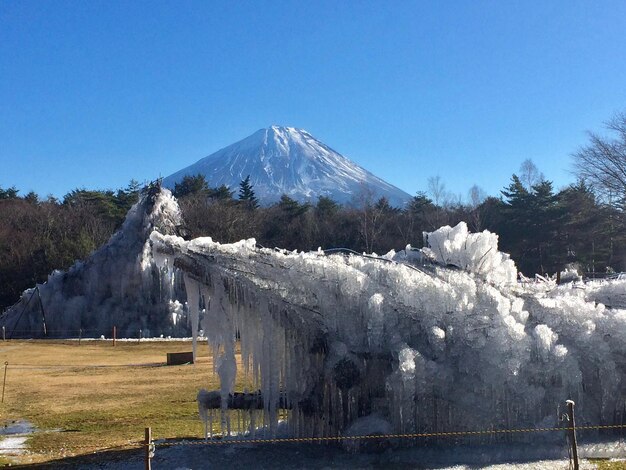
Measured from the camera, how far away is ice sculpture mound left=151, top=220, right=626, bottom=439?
30.2 ft

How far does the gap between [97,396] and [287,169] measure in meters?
107

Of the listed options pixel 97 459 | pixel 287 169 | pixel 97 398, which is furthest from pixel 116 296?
pixel 287 169

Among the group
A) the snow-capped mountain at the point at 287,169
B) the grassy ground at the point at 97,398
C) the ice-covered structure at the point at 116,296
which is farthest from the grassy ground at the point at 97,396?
the snow-capped mountain at the point at 287,169

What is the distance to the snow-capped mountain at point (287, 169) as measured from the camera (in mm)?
108188

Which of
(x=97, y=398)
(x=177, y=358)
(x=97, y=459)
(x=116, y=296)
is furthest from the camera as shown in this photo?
(x=116, y=296)

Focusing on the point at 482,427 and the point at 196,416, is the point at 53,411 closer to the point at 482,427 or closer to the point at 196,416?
the point at 196,416

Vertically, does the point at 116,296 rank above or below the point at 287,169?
below

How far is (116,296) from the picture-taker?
33.9m

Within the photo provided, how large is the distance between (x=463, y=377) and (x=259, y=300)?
10.6 ft

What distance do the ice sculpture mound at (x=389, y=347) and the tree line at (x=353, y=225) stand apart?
27.6 metres

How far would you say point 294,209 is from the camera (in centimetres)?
5122

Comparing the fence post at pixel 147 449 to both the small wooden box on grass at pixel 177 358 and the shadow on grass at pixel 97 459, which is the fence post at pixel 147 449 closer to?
the shadow on grass at pixel 97 459

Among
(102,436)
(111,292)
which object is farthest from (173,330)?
(102,436)

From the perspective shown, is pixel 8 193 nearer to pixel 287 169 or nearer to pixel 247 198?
pixel 247 198
